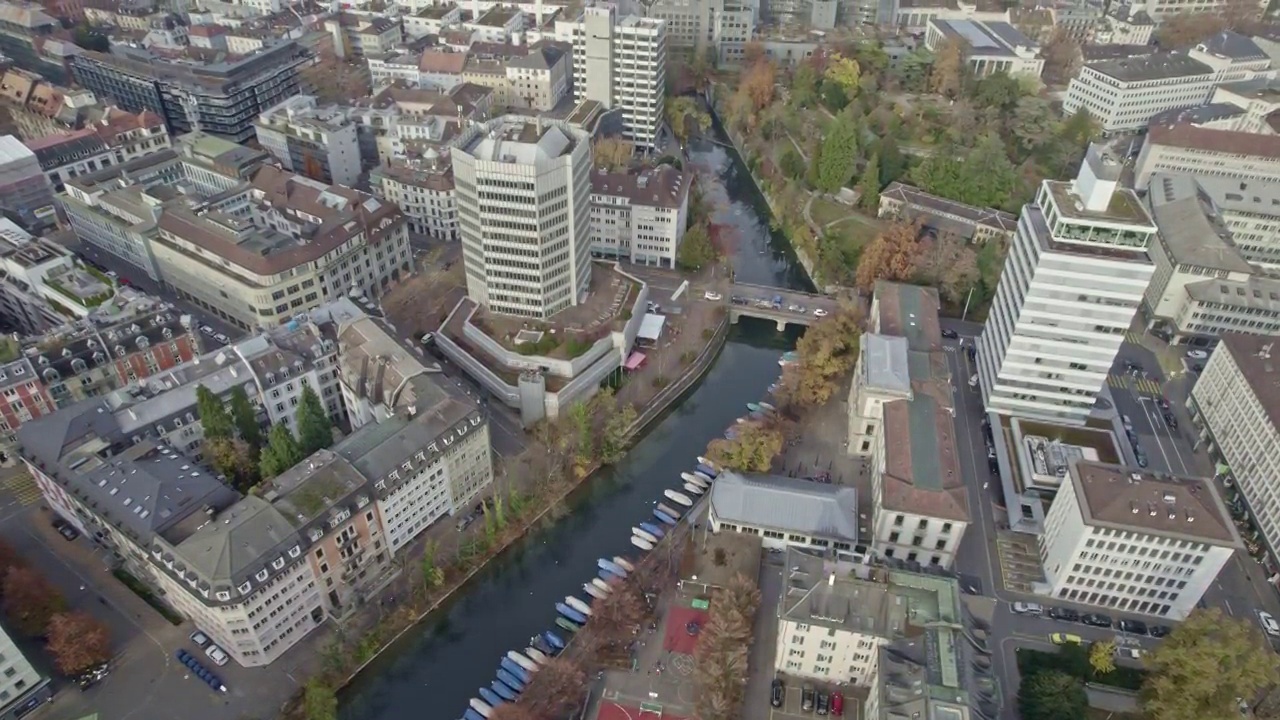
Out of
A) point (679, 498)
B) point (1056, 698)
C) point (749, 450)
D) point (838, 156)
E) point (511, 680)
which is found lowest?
point (511, 680)

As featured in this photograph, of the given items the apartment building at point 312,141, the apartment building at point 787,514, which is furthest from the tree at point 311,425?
the apartment building at point 312,141

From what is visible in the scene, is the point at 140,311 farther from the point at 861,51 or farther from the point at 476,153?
the point at 861,51

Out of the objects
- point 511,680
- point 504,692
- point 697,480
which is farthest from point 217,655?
point 697,480

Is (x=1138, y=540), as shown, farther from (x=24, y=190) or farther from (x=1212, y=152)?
(x=24, y=190)

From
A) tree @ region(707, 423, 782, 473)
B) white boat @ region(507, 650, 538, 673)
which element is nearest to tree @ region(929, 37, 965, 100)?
tree @ region(707, 423, 782, 473)

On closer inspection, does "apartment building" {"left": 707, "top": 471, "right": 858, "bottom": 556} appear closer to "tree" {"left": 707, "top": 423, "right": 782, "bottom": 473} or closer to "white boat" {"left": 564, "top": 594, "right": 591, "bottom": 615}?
"tree" {"left": 707, "top": 423, "right": 782, "bottom": 473}

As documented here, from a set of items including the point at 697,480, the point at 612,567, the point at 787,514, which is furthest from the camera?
the point at 697,480
